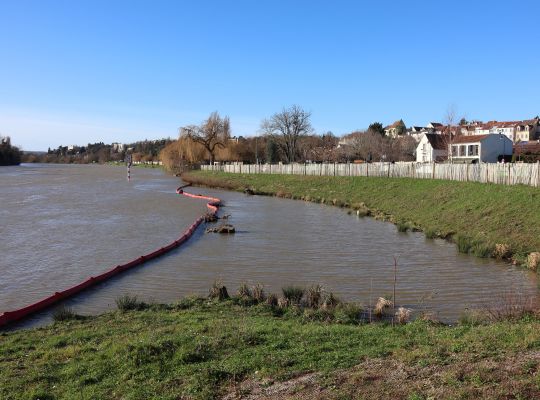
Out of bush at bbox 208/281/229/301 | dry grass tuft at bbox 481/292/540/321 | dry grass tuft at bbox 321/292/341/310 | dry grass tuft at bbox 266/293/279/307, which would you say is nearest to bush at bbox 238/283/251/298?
bush at bbox 208/281/229/301

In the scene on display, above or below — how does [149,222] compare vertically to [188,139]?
below

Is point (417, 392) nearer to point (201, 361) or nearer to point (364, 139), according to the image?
point (201, 361)

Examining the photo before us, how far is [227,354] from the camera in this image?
25.1ft

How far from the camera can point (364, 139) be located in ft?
333

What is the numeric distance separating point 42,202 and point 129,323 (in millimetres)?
36640

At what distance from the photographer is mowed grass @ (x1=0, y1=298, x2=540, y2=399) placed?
622 centimetres

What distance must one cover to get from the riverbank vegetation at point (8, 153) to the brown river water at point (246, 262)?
152 metres

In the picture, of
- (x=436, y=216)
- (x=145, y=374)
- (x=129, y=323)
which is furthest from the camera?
(x=436, y=216)

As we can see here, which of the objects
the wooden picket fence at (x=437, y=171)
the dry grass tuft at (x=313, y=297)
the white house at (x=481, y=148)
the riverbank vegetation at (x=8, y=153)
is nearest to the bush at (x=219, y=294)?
the dry grass tuft at (x=313, y=297)

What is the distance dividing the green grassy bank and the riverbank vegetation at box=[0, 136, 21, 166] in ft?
469

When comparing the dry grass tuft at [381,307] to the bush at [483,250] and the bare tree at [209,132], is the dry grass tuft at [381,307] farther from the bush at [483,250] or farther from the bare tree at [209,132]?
the bare tree at [209,132]

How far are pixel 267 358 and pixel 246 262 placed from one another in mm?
10931

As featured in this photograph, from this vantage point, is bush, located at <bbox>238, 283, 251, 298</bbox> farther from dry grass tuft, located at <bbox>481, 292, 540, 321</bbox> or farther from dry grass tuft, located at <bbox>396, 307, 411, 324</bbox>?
dry grass tuft, located at <bbox>481, 292, 540, 321</bbox>

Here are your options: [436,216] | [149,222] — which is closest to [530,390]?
[436,216]
